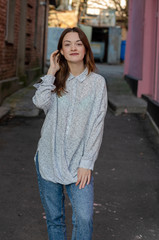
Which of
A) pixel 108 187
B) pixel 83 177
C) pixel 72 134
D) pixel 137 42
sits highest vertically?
pixel 137 42

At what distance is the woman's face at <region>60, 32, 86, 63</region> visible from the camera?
2768 millimetres

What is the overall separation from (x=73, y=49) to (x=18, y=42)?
11.7 meters

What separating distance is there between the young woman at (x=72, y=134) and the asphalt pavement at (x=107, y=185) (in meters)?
1.28

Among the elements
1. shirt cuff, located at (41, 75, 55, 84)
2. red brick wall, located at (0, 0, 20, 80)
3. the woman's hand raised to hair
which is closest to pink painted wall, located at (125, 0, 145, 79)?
red brick wall, located at (0, 0, 20, 80)

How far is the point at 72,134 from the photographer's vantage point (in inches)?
106

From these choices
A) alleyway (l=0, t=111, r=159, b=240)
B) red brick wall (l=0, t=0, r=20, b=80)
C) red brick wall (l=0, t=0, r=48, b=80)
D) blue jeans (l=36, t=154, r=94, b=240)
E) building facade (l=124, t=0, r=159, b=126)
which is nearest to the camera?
blue jeans (l=36, t=154, r=94, b=240)

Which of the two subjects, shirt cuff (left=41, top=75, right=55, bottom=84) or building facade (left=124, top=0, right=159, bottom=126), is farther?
building facade (left=124, top=0, right=159, bottom=126)

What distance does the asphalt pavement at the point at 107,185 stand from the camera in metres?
4.09

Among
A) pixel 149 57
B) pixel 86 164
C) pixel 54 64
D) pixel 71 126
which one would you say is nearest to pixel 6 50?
pixel 149 57

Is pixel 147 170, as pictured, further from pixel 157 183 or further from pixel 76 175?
pixel 76 175

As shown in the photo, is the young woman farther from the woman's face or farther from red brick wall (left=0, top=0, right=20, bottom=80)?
red brick wall (left=0, top=0, right=20, bottom=80)

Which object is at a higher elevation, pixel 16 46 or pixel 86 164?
pixel 16 46

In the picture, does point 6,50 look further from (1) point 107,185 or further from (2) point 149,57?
(1) point 107,185

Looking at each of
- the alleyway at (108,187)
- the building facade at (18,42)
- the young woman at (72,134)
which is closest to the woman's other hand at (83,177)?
the young woman at (72,134)
